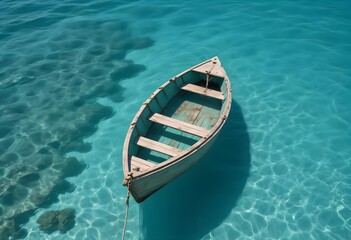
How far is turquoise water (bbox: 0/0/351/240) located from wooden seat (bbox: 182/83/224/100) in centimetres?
221

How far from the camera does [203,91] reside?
15.6 metres

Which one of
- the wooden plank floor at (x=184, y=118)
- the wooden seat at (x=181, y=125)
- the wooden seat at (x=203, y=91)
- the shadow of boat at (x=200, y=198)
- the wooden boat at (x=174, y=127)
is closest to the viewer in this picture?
the wooden boat at (x=174, y=127)

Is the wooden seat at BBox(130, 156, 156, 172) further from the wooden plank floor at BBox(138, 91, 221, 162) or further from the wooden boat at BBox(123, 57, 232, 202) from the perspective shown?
the wooden plank floor at BBox(138, 91, 221, 162)

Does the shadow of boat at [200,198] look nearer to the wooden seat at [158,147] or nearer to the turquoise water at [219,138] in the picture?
the turquoise water at [219,138]

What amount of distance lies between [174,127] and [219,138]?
11.6 feet

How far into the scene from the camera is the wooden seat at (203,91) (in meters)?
15.3

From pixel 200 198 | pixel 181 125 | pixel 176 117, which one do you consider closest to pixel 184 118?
pixel 176 117

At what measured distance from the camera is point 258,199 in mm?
13516

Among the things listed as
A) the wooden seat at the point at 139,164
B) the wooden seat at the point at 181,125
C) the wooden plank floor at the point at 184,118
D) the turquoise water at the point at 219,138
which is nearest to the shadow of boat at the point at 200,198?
the turquoise water at the point at 219,138

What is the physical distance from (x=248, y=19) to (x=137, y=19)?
939 centimetres

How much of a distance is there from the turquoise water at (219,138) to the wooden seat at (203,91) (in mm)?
2208

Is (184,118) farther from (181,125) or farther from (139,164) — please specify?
(139,164)

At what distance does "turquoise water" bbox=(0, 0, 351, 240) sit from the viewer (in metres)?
13.2

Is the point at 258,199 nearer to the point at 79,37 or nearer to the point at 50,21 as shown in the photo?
the point at 79,37
